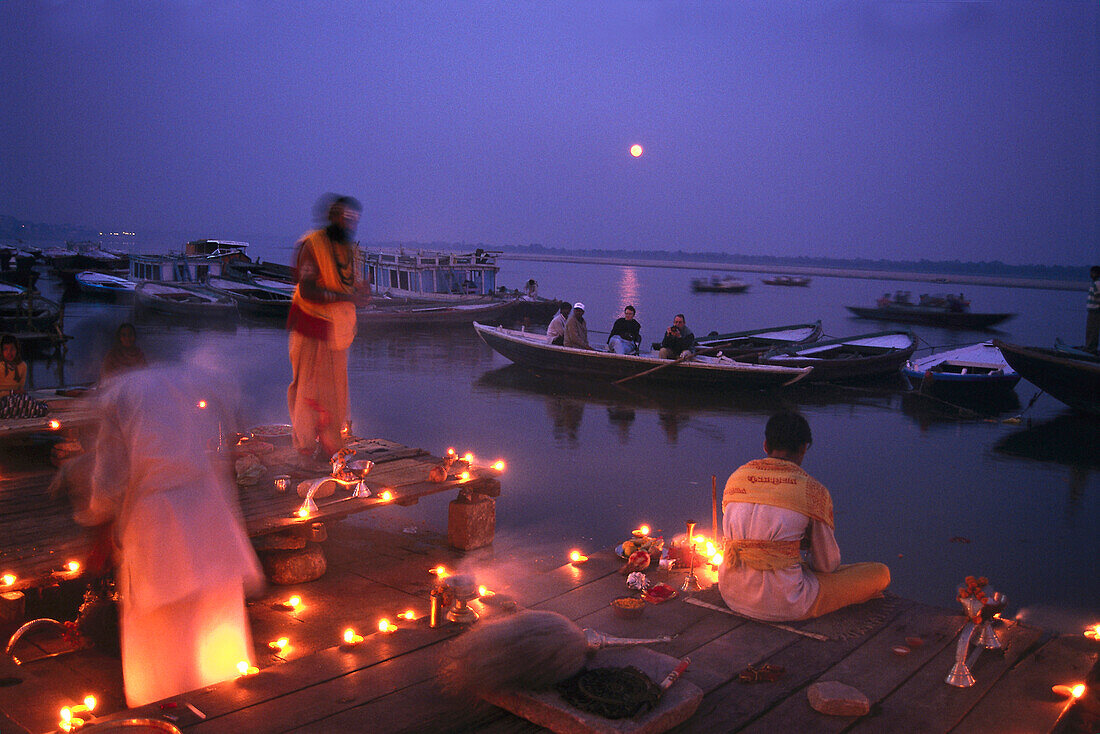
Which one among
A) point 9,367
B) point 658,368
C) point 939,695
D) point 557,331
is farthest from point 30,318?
point 939,695

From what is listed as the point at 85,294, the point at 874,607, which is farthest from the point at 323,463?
the point at 85,294

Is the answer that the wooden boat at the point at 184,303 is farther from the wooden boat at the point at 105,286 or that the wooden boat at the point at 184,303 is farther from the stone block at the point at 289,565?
the stone block at the point at 289,565

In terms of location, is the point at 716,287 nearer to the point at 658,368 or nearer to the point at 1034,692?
the point at 658,368

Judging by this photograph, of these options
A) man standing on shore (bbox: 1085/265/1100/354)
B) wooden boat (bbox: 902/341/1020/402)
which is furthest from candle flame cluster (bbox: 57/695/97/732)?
man standing on shore (bbox: 1085/265/1100/354)

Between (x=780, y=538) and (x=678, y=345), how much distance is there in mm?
12060

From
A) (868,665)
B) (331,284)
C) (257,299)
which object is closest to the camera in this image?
(868,665)

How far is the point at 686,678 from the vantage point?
2.91 metres

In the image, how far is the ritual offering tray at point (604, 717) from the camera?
2447mm

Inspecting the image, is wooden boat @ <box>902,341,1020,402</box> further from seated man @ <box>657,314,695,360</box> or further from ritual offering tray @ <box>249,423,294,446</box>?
ritual offering tray @ <box>249,423,294,446</box>

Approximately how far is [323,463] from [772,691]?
4263mm

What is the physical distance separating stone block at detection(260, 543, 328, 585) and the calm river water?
1706 millimetres

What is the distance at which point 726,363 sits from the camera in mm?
15148

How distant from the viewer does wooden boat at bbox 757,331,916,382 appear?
16.7 meters

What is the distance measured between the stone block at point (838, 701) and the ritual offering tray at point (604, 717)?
16.2 inches
